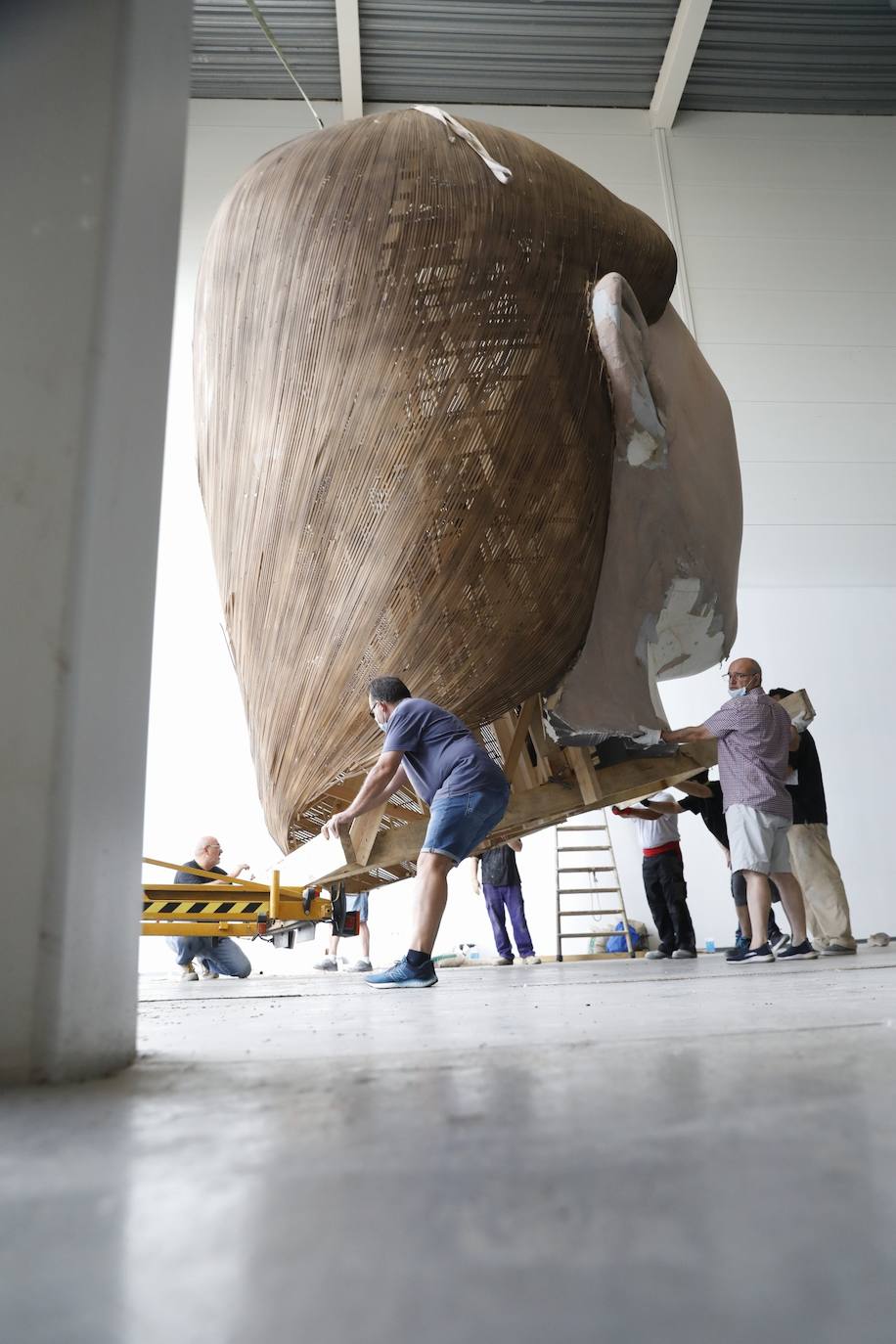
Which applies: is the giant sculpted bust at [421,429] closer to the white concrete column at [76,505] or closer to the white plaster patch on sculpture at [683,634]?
the white plaster patch on sculpture at [683,634]

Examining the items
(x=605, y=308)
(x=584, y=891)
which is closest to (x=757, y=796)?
(x=605, y=308)

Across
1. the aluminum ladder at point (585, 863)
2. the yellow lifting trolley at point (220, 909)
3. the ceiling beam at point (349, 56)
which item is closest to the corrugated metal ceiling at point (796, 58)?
the ceiling beam at point (349, 56)

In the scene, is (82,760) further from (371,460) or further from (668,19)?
(668,19)

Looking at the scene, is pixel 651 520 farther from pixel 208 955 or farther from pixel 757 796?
pixel 208 955

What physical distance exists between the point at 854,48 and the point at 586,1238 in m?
11.7

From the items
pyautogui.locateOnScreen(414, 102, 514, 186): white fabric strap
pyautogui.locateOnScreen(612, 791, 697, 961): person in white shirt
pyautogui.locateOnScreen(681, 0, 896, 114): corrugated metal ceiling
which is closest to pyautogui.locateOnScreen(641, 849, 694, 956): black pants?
pyautogui.locateOnScreen(612, 791, 697, 961): person in white shirt

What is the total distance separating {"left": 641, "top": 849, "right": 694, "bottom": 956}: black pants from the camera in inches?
238

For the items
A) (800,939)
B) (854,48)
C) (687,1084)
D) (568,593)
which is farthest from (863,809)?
(687,1084)

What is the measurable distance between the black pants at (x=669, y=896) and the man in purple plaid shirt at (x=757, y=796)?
226cm

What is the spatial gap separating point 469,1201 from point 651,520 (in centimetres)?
233

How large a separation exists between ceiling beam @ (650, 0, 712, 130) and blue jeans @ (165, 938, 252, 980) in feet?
28.7

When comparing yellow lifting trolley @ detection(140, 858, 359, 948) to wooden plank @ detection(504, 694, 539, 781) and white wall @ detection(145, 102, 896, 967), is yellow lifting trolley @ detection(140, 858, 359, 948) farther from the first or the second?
white wall @ detection(145, 102, 896, 967)

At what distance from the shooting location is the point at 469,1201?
359 mm

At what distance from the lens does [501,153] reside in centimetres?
A: 234
